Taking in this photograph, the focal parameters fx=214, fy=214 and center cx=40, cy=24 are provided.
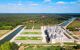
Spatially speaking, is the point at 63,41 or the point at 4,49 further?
the point at 63,41

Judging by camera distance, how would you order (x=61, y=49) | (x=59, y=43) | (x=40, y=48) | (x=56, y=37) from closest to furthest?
(x=61, y=49) < (x=40, y=48) < (x=59, y=43) < (x=56, y=37)

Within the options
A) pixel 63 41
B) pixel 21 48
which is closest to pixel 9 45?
pixel 21 48

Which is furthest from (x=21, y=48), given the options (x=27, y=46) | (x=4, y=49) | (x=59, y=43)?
(x=59, y=43)

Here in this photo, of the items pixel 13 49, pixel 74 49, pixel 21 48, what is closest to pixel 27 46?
pixel 21 48

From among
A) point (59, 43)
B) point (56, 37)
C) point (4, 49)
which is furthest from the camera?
point (56, 37)

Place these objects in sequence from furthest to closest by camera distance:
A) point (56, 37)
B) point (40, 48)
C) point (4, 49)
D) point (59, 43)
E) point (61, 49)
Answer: point (56, 37)
point (59, 43)
point (40, 48)
point (61, 49)
point (4, 49)

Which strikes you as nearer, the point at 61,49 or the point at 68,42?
the point at 61,49

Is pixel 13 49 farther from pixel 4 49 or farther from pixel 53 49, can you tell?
pixel 53 49

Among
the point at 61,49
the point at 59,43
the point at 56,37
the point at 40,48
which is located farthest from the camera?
the point at 56,37

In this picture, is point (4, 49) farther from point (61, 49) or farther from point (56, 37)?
point (56, 37)
